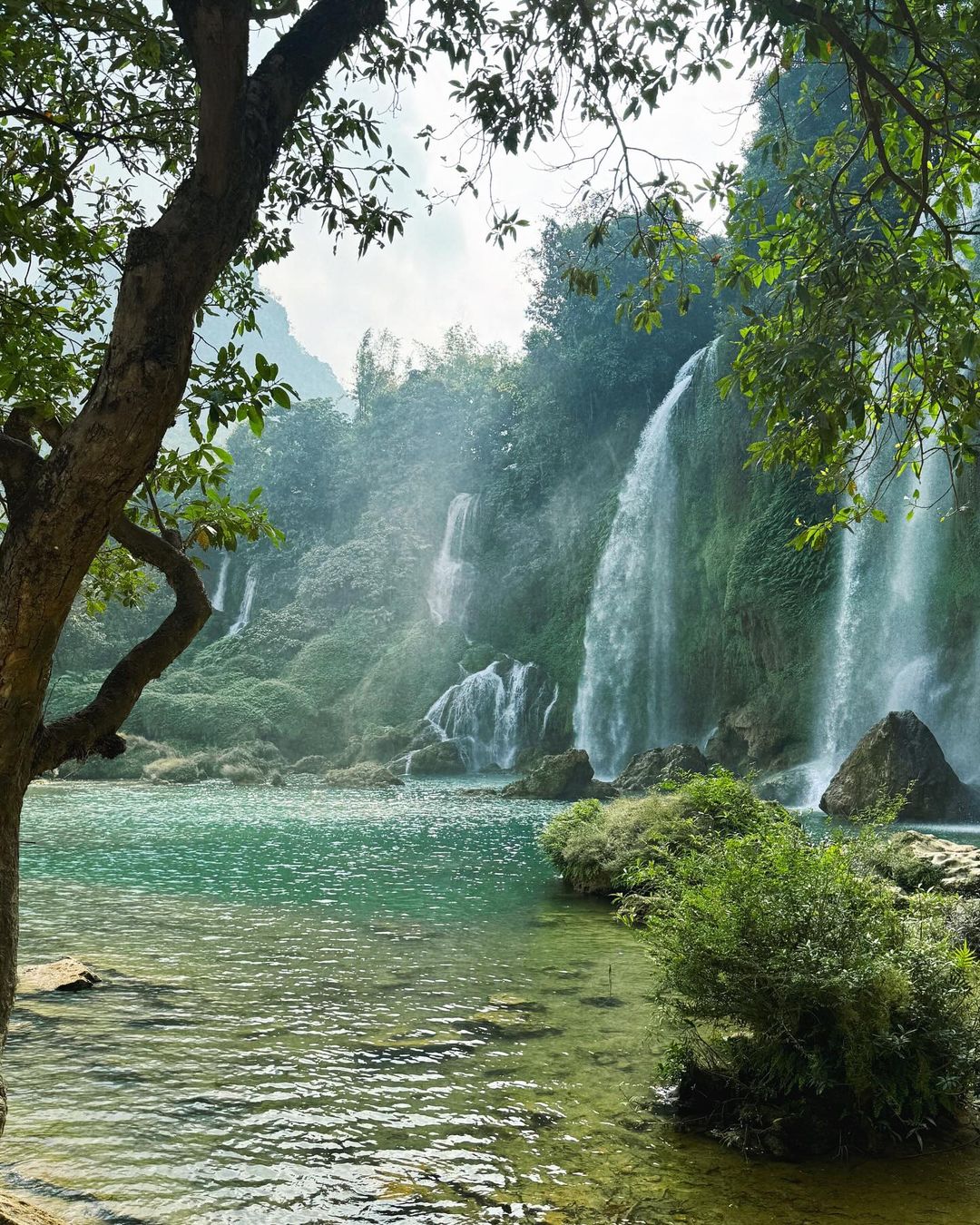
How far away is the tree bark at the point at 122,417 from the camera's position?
293 cm

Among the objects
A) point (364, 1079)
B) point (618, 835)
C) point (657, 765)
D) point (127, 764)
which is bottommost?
point (127, 764)

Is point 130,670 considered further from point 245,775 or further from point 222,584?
point 222,584

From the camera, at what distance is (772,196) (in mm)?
37250

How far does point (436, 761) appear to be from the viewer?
3650cm

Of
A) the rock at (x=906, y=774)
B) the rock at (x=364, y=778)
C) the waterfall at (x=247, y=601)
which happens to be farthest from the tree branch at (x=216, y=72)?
the waterfall at (x=247, y=601)

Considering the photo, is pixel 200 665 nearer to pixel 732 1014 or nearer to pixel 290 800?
pixel 290 800

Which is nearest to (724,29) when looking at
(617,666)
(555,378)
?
(617,666)

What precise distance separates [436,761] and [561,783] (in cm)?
1048

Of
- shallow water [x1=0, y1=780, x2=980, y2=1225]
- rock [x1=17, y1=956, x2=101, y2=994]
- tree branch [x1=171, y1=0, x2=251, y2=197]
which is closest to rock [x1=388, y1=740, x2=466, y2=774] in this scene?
shallow water [x1=0, y1=780, x2=980, y2=1225]

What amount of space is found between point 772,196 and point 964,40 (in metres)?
37.1

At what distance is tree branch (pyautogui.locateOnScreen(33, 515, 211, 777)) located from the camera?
3.52 metres

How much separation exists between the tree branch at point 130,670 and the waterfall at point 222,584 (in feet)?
180

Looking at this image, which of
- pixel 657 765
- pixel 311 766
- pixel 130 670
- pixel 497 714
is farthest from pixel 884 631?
pixel 130 670

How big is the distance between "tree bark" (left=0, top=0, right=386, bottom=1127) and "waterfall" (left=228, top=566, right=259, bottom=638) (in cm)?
5332
